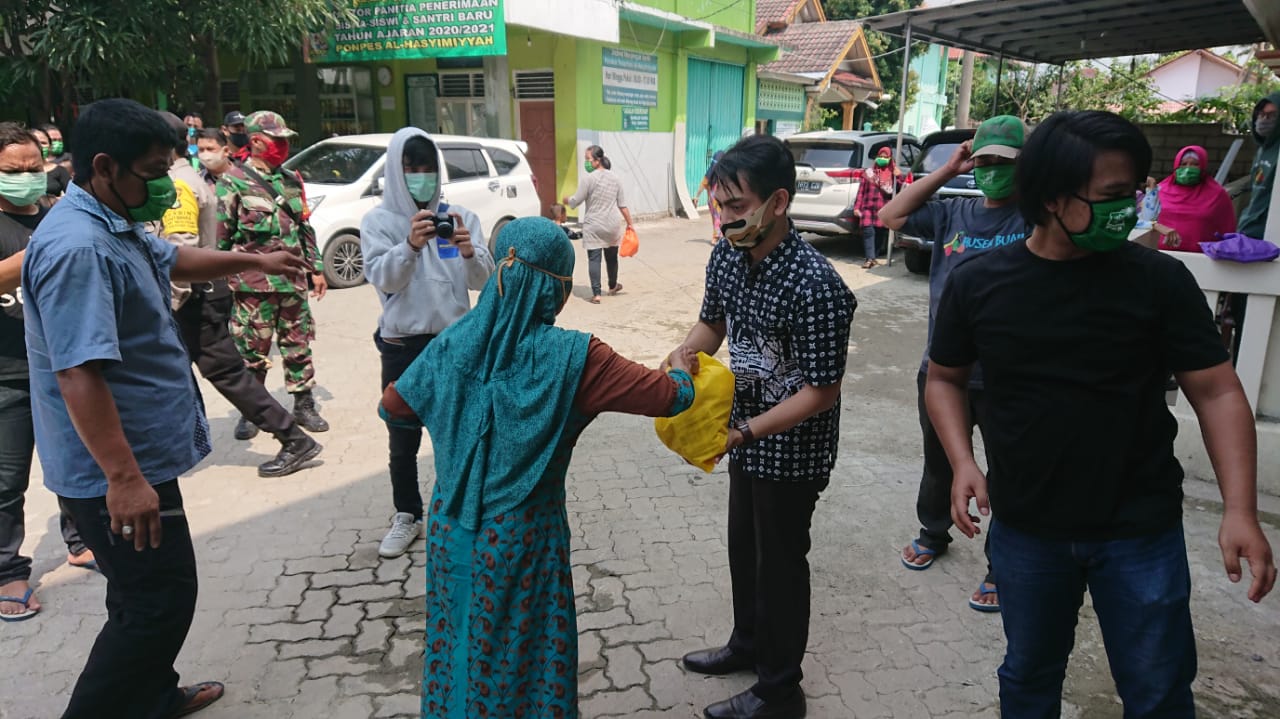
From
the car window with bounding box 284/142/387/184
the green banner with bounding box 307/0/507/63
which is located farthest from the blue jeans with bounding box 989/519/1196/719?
the green banner with bounding box 307/0/507/63

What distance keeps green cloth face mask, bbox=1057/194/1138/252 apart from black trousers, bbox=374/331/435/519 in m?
2.64

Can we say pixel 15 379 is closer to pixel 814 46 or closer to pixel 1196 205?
pixel 1196 205

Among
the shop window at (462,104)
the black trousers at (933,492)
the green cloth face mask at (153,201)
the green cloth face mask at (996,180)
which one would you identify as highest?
the shop window at (462,104)

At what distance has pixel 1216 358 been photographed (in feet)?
5.99

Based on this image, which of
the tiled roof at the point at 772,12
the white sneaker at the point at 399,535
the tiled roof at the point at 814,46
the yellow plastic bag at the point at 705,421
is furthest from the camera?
the tiled roof at the point at 772,12

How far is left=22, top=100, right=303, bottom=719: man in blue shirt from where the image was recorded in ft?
6.92

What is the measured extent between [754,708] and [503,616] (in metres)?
1.05

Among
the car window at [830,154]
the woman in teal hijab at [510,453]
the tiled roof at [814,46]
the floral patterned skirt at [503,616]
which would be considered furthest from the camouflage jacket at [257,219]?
the tiled roof at [814,46]

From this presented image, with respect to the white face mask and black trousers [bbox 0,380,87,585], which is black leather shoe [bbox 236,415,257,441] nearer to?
the white face mask

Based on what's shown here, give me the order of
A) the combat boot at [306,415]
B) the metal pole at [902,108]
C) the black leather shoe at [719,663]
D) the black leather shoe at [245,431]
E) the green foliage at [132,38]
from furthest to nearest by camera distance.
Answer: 1. the metal pole at [902,108]
2. the green foliage at [132,38]
3. the combat boot at [306,415]
4. the black leather shoe at [245,431]
5. the black leather shoe at [719,663]

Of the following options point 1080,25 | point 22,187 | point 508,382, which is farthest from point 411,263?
point 1080,25

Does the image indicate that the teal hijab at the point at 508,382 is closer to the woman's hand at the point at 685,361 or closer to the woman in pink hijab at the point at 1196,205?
the woman's hand at the point at 685,361

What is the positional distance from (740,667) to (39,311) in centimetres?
240

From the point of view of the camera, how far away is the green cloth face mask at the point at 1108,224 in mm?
1762
